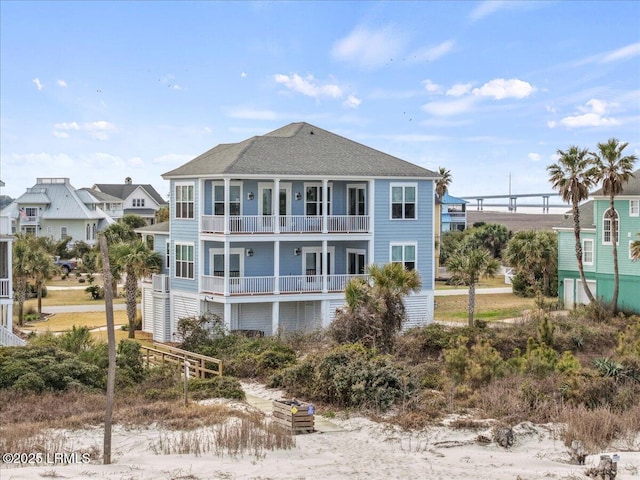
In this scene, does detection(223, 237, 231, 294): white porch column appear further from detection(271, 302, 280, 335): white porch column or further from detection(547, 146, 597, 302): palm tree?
detection(547, 146, 597, 302): palm tree

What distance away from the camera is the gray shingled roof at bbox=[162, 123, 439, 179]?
36.0m

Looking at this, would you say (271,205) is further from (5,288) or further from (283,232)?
(5,288)

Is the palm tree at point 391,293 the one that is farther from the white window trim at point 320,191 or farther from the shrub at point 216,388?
the white window trim at point 320,191

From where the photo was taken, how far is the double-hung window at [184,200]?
3700 centimetres

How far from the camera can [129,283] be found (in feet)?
121

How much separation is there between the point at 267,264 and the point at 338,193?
4164 mm

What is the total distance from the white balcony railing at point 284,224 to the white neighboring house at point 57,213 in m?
47.7

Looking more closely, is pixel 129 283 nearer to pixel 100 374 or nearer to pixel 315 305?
pixel 315 305

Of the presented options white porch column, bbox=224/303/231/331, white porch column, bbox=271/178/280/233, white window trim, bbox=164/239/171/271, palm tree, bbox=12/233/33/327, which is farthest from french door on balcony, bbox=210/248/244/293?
palm tree, bbox=12/233/33/327

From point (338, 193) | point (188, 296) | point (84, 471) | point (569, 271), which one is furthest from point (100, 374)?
point (569, 271)

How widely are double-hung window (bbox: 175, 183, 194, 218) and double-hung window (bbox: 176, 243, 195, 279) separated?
1216 millimetres

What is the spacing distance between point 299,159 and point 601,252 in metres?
16.0

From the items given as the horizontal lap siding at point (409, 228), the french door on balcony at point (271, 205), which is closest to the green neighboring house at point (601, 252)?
Result: the horizontal lap siding at point (409, 228)

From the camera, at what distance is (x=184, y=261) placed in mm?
37219
